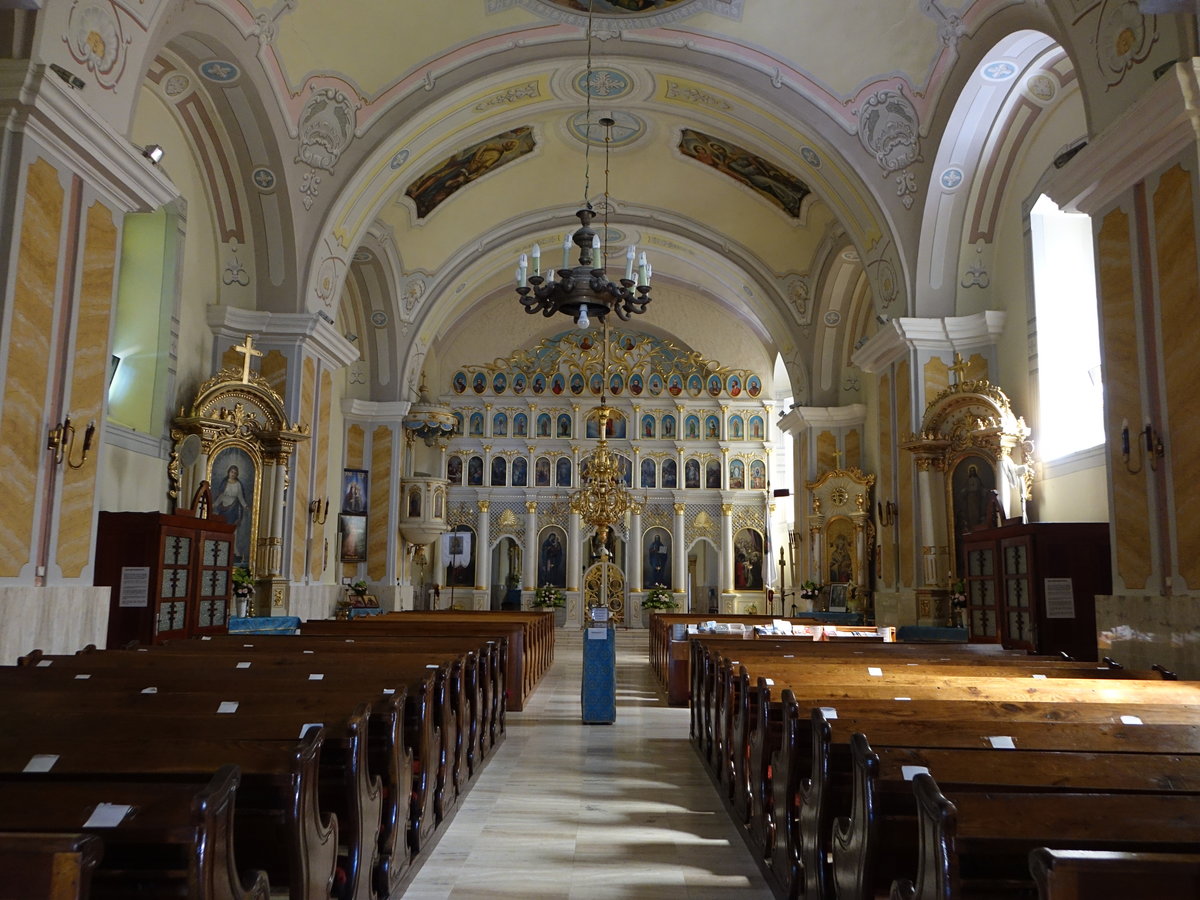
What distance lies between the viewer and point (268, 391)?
10.1 metres

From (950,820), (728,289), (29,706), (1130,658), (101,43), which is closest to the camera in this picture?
(950,820)

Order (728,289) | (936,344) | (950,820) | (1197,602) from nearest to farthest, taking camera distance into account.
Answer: (950,820)
(1197,602)
(936,344)
(728,289)

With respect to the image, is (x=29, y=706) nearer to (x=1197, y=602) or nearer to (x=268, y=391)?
(x=1197, y=602)

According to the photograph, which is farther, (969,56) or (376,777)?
(969,56)

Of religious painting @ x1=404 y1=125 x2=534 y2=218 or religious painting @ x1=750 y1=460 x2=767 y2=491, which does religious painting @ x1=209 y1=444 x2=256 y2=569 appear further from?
religious painting @ x1=750 y1=460 x2=767 y2=491

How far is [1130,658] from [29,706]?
5.82m

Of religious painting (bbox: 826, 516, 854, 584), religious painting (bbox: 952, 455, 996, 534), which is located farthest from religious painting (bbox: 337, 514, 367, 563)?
religious painting (bbox: 952, 455, 996, 534)

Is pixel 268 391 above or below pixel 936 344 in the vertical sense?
below

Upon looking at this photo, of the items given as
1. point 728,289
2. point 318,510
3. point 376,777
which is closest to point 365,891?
point 376,777

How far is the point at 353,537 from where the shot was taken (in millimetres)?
15570

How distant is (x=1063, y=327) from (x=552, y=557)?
13.9 metres

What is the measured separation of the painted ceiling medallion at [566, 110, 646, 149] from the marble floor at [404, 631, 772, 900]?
9.26m

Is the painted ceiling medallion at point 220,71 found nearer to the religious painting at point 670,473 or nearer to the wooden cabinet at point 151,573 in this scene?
the wooden cabinet at point 151,573

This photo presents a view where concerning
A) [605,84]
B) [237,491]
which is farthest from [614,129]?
[237,491]
